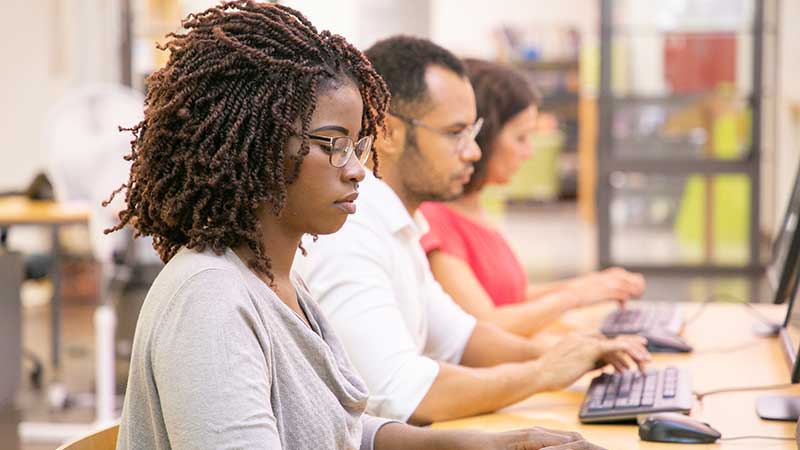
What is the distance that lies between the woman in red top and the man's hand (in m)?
0.50

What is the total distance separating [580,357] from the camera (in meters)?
1.80

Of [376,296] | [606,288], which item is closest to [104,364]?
[606,288]

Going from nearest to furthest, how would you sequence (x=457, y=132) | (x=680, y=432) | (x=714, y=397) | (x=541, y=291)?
(x=680, y=432) < (x=714, y=397) < (x=457, y=132) < (x=541, y=291)

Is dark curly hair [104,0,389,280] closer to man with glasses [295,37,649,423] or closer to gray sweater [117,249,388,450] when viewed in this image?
gray sweater [117,249,388,450]

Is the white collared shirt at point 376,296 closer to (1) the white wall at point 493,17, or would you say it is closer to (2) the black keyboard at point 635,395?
(2) the black keyboard at point 635,395

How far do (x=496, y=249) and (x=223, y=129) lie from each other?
59.8 inches

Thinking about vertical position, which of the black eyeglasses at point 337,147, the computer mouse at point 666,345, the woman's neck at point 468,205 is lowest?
the computer mouse at point 666,345

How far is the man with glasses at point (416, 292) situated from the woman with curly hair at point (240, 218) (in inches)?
13.5

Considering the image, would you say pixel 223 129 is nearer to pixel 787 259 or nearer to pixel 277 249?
pixel 277 249

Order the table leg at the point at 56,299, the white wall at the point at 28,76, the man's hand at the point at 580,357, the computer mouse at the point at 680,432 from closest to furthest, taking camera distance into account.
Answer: the computer mouse at the point at 680,432 < the man's hand at the point at 580,357 < the table leg at the point at 56,299 < the white wall at the point at 28,76

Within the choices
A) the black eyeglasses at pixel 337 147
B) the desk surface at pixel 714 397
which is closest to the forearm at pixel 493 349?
the desk surface at pixel 714 397

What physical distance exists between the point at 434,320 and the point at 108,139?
226cm

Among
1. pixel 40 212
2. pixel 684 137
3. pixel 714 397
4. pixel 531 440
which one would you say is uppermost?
pixel 531 440

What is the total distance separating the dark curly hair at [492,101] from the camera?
2.65 metres
